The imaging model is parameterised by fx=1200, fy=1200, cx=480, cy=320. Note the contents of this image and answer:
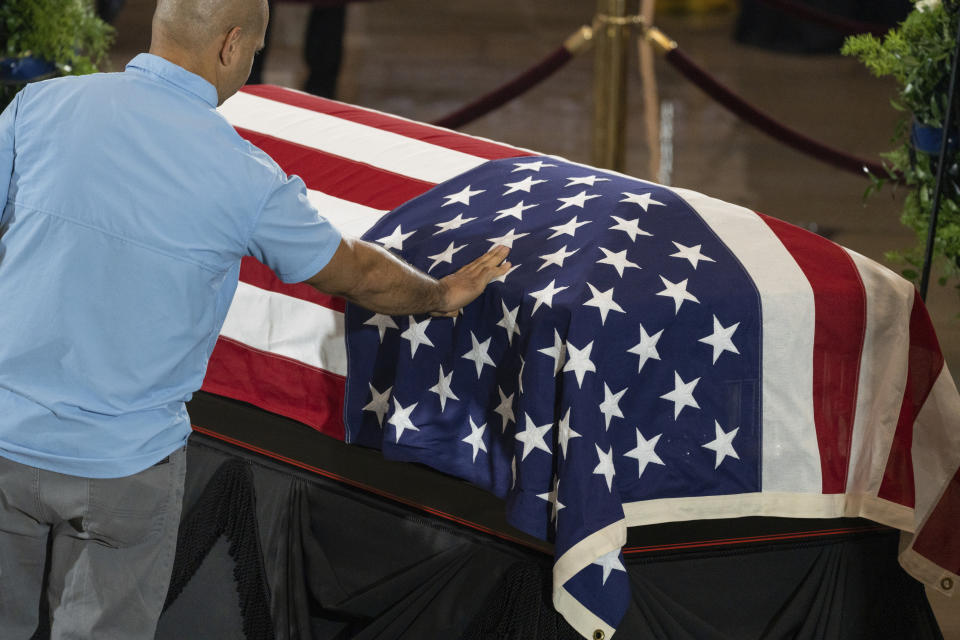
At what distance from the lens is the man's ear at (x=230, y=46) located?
1761 millimetres

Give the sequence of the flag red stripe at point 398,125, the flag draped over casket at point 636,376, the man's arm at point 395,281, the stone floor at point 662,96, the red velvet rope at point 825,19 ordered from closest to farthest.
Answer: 1. the man's arm at point 395,281
2. the flag draped over casket at point 636,376
3. the flag red stripe at point 398,125
4. the red velvet rope at point 825,19
5. the stone floor at point 662,96

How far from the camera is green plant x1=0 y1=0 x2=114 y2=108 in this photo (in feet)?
11.5

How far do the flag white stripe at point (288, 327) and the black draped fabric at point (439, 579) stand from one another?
0.75ft

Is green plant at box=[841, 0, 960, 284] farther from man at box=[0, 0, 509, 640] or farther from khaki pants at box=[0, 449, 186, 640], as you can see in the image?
khaki pants at box=[0, 449, 186, 640]

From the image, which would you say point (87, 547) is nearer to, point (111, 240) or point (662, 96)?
point (111, 240)

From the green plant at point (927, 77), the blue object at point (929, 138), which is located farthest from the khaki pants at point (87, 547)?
the blue object at point (929, 138)

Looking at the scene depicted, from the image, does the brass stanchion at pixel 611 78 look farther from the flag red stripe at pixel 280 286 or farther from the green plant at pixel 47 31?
the flag red stripe at pixel 280 286

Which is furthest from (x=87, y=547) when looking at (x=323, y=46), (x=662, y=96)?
(x=662, y=96)

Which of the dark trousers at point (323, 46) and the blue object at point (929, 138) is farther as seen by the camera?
the dark trousers at point (323, 46)

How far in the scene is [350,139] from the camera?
276cm

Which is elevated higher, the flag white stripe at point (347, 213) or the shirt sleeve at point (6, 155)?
the shirt sleeve at point (6, 155)

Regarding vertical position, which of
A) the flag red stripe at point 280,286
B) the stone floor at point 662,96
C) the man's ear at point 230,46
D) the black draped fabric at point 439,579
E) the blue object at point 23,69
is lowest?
the stone floor at point 662,96

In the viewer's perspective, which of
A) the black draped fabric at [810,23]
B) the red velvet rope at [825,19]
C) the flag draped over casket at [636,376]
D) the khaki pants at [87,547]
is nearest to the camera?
the khaki pants at [87,547]

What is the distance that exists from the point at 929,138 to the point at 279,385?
68.4 inches
